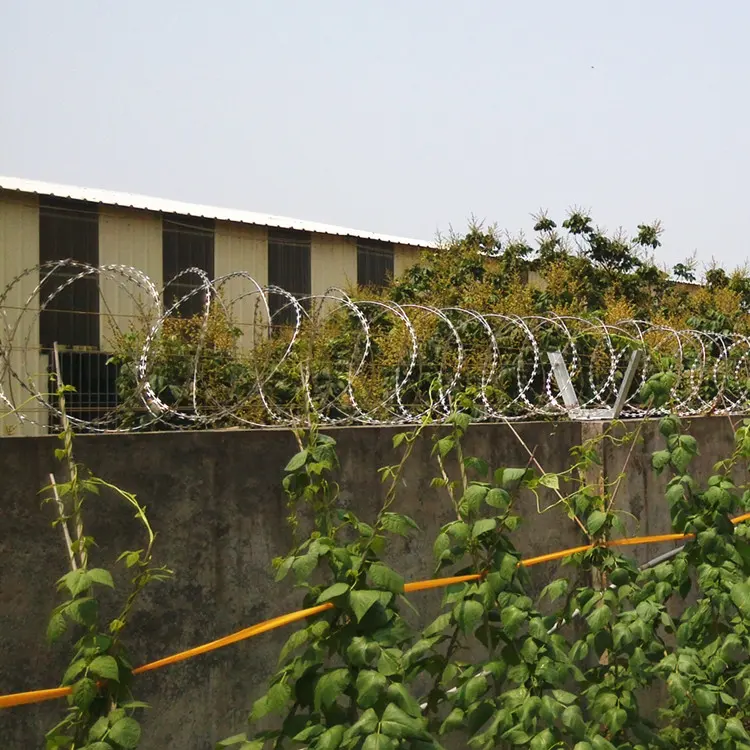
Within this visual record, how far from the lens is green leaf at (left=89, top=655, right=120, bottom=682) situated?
275 centimetres

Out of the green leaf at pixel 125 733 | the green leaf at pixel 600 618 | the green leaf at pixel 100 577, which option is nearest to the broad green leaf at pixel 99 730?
the green leaf at pixel 125 733

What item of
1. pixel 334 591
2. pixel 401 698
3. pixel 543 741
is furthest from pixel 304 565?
pixel 543 741

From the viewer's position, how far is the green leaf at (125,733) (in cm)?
268

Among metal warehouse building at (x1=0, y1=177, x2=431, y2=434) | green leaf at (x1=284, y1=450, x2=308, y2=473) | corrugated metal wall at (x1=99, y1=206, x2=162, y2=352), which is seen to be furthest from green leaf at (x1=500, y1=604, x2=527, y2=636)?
corrugated metal wall at (x1=99, y1=206, x2=162, y2=352)

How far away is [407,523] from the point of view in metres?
3.37

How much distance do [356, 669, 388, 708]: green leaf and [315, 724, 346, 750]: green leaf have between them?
108mm

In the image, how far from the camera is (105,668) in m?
2.77

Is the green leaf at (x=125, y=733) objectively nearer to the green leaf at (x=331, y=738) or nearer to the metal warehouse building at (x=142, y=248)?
the green leaf at (x=331, y=738)

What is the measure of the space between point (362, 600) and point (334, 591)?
9cm

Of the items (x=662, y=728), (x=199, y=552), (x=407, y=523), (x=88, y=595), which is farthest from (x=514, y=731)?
(x=662, y=728)

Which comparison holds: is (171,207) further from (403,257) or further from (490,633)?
(490,633)

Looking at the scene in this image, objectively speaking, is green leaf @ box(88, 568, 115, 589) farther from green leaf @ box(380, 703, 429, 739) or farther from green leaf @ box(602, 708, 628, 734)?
green leaf @ box(602, 708, 628, 734)

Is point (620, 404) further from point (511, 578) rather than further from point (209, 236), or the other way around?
point (209, 236)

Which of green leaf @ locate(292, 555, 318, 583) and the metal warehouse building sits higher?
the metal warehouse building
